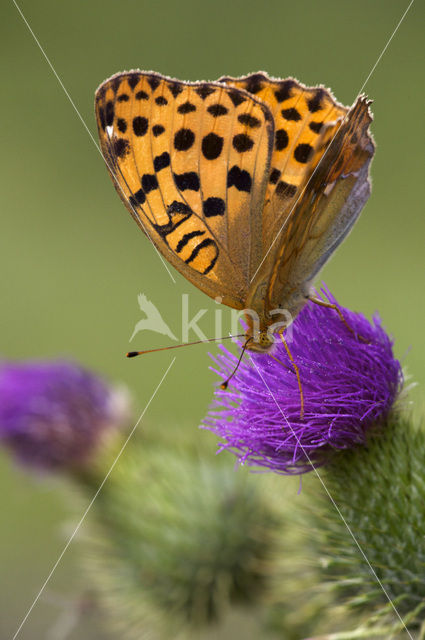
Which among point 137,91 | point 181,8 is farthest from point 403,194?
point 137,91

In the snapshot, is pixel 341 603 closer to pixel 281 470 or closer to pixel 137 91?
pixel 281 470

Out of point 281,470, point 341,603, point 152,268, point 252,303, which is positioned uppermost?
point 252,303

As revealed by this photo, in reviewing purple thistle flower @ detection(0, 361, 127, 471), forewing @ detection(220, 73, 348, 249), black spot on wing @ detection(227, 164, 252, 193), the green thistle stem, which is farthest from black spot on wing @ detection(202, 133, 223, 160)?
purple thistle flower @ detection(0, 361, 127, 471)

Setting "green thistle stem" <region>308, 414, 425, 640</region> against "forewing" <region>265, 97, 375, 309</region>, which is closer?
"forewing" <region>265, 97, 375, 309</region>

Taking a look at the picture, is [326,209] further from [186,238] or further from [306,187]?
[186,238]

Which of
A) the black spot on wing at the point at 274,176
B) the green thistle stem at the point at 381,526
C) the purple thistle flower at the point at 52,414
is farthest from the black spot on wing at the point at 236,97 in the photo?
the purple thistle flower at the point at 52,414

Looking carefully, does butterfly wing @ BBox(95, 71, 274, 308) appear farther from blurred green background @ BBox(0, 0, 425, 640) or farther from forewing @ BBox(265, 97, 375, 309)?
blurred green background @ BBox(0, 0, 425, 640)
